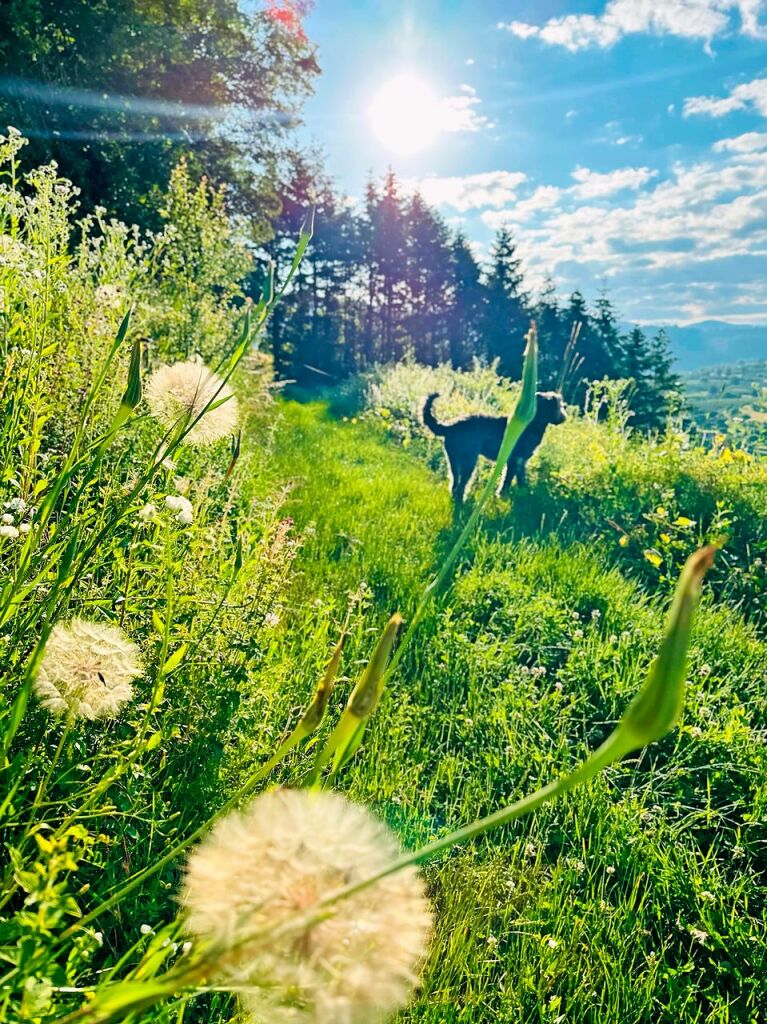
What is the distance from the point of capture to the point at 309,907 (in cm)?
41

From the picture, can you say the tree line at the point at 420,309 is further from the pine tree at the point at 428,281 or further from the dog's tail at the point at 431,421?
the dog's tail at the point at 431,421

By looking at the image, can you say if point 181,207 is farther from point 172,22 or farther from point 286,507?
point 172,22

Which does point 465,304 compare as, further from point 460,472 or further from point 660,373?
point 460,472

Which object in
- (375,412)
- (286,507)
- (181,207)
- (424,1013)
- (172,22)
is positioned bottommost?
(424,1013)

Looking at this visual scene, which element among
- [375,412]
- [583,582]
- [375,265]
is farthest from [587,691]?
[375,265]

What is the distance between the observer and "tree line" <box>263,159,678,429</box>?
33.4 meters

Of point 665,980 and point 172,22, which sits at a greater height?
point 172,22

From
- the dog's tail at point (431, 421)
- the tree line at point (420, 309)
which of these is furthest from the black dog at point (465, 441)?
the tree line at point (420, 309)

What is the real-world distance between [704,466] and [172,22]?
12887 millimetres

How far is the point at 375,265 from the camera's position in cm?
3712

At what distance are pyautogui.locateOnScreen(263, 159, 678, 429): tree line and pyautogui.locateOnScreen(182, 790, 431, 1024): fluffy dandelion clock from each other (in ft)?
105

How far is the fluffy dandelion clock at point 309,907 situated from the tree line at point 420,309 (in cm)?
3199

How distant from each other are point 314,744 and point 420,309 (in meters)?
38.5

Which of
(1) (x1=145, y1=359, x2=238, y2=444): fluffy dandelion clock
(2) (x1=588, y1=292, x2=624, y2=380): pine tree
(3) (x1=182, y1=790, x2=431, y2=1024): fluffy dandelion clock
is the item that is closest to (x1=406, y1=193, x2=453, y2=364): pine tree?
(2) (x1=588, y1=292, x2=624, y2=380): pine tree
